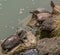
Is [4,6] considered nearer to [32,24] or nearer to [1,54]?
[32,24]

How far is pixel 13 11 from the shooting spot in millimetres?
9945

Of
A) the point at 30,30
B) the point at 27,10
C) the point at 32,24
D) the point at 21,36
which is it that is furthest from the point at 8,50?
the point at 27,10

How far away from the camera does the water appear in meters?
8.61

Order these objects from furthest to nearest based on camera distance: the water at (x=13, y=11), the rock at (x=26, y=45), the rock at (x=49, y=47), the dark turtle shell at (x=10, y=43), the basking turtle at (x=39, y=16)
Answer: the water at (x=13, y=11), the basking turtle at (x=39, y=16), the dark turtle shell at (x=10, y=43), the rock at (x=26, y=45), the rock at (x=49, y=47)

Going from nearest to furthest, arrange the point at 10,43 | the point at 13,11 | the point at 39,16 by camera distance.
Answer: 1. the point at 10,43
2. the point at 39,16
3. the point at 13,11

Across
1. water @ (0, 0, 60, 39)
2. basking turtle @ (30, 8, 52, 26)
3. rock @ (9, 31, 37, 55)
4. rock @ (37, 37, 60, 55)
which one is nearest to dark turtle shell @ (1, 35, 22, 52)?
rock @ (9, 31, 37, 55)

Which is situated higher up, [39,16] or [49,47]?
[39,16]

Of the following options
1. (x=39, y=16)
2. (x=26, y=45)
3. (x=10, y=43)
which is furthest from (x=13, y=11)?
(x=26, y=45)

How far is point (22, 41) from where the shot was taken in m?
7.42

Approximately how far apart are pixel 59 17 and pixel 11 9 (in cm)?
313

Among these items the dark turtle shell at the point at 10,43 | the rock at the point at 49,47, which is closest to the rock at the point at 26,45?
the dark turtle shell at the point at 10,43

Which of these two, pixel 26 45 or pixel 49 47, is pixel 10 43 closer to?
pixel 26 45

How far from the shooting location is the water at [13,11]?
28.2 ft

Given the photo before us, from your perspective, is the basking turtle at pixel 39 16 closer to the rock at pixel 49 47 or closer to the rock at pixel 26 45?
the rock at pixel 26 45
